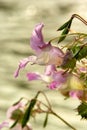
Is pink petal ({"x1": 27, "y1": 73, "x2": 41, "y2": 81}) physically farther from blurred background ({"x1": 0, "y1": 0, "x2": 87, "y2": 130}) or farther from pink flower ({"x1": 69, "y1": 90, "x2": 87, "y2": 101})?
blurred background ({"x1": 0, "y1": 0, "x2": 87, "y2": 130})

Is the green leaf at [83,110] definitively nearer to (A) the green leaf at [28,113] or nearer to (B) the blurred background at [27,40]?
(A) the green leaf at [28,113]

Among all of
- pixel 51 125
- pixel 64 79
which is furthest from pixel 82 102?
pixel 51 125

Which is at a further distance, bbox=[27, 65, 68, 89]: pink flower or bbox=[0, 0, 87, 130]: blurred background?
bbox=[0, 0, 87, 130]: blurred background

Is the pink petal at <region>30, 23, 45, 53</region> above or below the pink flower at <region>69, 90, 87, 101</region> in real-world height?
above

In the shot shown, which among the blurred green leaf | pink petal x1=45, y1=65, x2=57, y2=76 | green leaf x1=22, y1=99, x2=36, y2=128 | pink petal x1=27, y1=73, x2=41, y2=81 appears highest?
the blurred green leaf

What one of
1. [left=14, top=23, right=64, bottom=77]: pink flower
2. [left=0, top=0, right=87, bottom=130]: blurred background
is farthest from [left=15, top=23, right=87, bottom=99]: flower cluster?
[left=0, top=0, right=87, bottom=130]: blurred background

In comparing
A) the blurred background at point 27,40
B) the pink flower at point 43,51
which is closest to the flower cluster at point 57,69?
the pink flower at point 43,51

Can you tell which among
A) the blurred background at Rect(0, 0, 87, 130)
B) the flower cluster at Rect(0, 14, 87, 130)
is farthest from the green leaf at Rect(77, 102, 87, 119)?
the blurred background at Rect(0, 0, 87, 130)

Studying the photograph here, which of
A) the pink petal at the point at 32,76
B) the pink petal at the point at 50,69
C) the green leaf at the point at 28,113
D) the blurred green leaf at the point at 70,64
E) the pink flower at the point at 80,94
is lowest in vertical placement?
the green leaf at the point at 28,113
